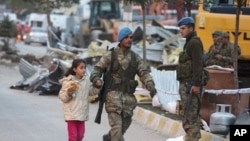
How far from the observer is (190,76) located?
31.2ft

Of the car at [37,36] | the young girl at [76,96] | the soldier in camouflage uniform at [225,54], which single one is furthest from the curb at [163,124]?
the car at [37,36]

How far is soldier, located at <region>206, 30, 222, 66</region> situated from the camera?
12922mm

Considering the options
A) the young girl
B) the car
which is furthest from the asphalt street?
the car

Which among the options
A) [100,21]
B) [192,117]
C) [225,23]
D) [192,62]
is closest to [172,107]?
[225,23]

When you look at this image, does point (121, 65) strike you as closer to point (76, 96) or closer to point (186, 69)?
point (76, 96)

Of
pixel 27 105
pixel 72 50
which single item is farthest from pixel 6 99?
pixel 72 50

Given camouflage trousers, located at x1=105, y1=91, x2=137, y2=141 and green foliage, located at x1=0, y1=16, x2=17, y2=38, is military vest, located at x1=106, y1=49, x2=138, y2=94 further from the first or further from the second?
green foliage, located at x1=0, y1=16, x2=17, y2=38

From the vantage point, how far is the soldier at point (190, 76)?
9266 millimetres

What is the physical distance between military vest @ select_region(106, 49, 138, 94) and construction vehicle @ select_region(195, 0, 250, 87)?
15.3 ft

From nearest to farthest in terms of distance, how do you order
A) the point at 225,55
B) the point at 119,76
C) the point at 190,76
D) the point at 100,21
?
the point at 119,76
the point at 190,76
the point at 225,55
the point at 100,21

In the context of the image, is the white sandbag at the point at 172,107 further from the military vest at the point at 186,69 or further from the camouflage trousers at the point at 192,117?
the military vest at the point at 186,69

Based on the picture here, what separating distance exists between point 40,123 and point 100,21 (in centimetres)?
2863

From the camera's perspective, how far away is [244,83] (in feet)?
44.6

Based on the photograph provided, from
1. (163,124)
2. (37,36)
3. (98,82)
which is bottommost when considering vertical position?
(37,36)
